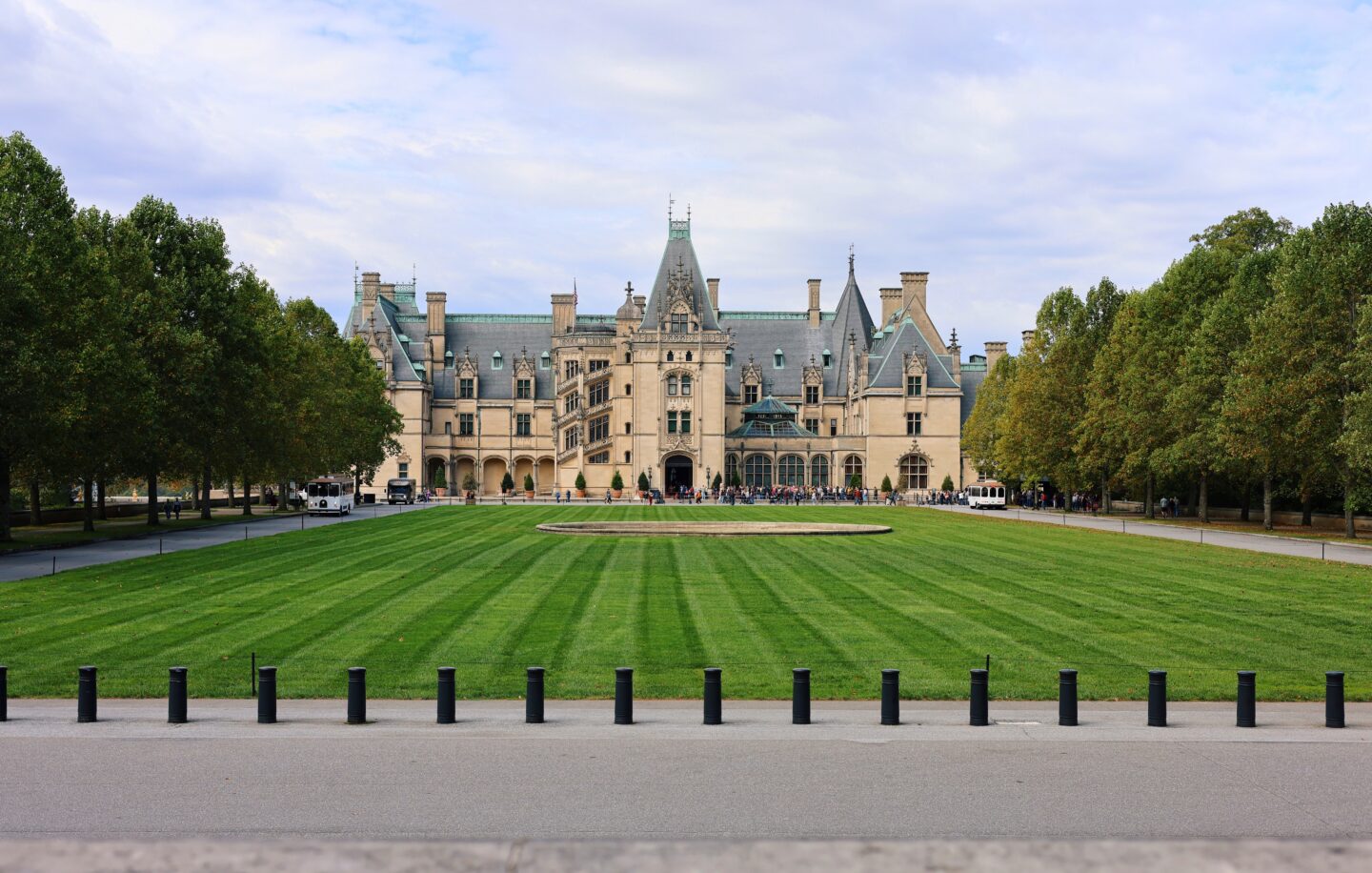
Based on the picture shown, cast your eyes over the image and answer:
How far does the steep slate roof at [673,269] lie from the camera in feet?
369

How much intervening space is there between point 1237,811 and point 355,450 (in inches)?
3164

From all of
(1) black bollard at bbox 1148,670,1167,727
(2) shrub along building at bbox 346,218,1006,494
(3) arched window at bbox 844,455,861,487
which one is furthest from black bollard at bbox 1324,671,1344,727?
(3) arched window at bbox 844,455,861,487

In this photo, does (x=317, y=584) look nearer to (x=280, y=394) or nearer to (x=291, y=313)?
(x=280, y=394)

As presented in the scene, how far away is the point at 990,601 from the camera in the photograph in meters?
27.0

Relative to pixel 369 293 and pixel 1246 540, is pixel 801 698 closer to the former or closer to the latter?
pixel 1246 540

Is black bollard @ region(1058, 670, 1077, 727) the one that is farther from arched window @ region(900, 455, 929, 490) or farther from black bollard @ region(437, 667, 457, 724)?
arched window @ region(900, 455, 929, 490)

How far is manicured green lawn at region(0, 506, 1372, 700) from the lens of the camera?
1802cm

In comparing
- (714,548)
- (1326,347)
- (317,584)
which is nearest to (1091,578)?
(714,548)

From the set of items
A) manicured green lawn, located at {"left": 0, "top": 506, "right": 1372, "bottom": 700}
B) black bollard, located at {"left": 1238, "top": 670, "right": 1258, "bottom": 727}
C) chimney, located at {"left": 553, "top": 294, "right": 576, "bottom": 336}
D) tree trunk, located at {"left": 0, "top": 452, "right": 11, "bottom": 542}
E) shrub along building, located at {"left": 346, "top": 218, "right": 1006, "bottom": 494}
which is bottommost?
manicured green lawn, located at {"left": 0, "top": 506, "right": 1372, "bottom": 700}

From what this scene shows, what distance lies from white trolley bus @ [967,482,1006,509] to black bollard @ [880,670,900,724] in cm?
8053

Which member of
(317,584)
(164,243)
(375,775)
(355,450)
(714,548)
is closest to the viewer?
(375,775)

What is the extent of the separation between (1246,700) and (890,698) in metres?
4.45

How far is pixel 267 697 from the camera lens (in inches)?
588

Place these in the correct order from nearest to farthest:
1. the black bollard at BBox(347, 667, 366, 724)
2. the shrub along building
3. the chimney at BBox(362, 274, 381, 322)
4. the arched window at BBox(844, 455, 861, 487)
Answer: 1. the black bollard at BBox(347, 667, 366, 724)
2. the shrub along building
3. the arched window at BBox(844, 455, 861, 487)
4. the chimney at BBox(362, 274, 381, 322)
